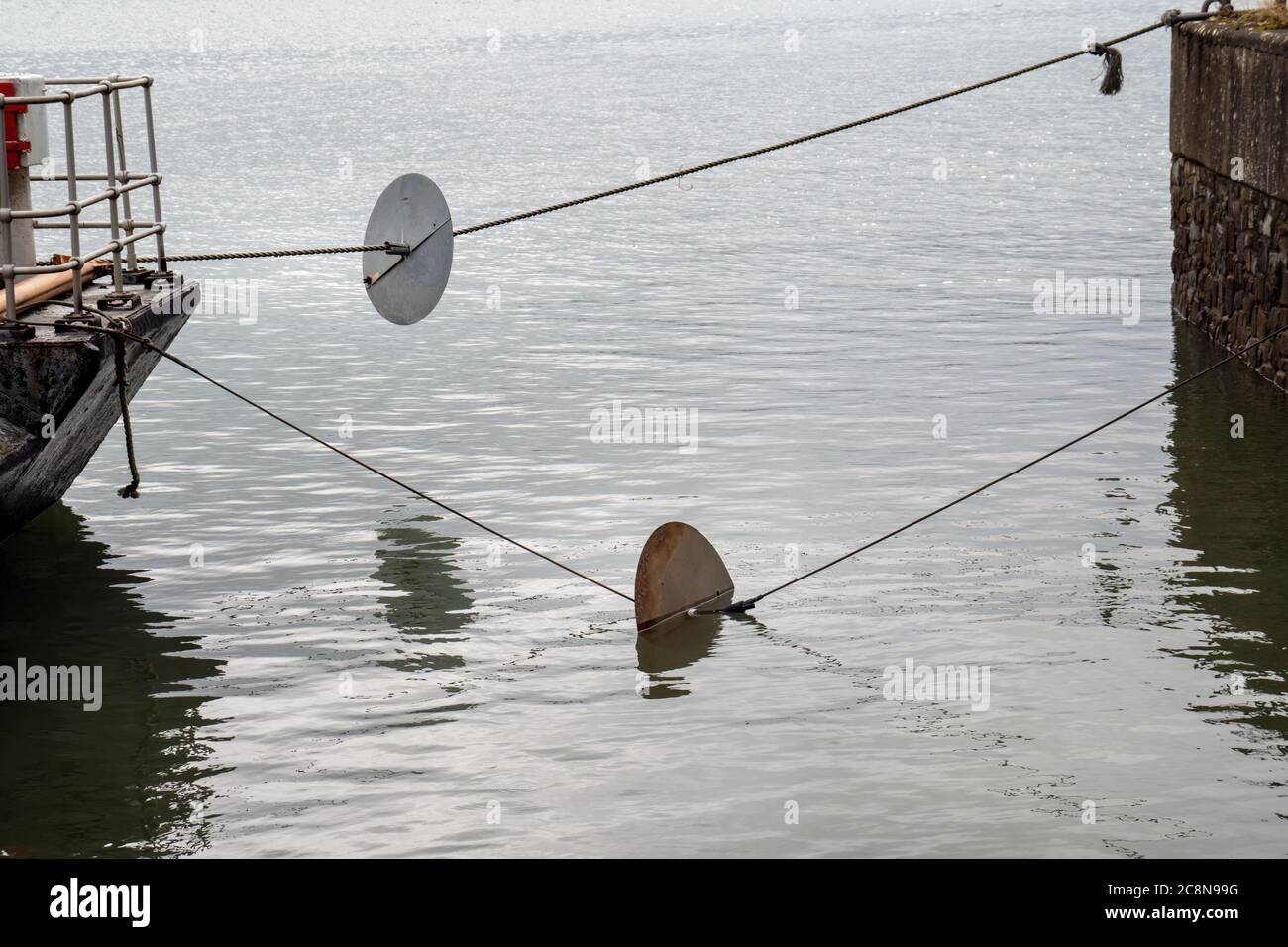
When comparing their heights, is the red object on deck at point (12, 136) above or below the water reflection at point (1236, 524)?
above

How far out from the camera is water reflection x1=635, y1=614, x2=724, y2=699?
30.2 feet

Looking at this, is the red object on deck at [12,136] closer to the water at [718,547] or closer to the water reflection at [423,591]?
the water at [718,547]

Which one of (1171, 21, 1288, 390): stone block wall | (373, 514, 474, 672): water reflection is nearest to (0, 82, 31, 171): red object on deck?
(373, 514, 474, 672): water reflection

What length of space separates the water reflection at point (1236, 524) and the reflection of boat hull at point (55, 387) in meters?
6.52

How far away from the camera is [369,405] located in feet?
52.3

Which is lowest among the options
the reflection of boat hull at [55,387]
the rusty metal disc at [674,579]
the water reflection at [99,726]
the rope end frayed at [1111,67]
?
the water reflection at [99,726]

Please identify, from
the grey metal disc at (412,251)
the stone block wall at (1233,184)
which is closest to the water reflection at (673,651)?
the grey metal disc at (412,251)

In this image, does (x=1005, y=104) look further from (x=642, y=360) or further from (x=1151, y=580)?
(x=1151, y=580)

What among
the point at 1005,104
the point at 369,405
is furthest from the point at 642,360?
the point at 1005,104

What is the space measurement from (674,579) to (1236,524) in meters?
4.42

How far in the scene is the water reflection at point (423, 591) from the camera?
32.2 feet

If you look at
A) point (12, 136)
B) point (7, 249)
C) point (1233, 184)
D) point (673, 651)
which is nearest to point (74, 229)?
point (7, 249)

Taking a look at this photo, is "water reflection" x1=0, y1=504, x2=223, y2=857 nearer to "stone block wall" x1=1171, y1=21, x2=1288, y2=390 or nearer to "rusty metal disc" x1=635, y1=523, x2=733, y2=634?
"rusty metal disc" x1=635, y1=523, x2=733, y2=634
